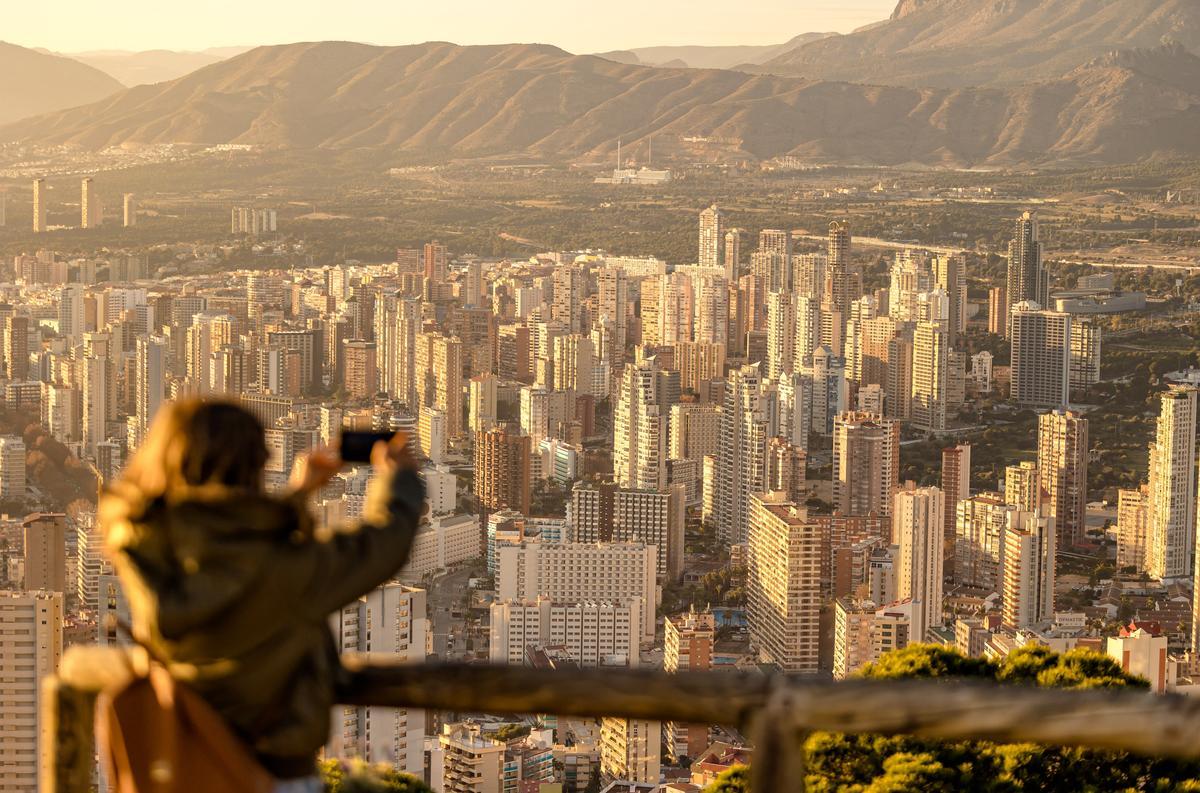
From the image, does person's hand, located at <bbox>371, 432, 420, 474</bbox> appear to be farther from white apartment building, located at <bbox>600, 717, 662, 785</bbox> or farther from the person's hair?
white apartment building, located at <bbox>600, 717, 662, 785</bbox>

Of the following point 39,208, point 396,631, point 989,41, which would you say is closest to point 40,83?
point 39,208

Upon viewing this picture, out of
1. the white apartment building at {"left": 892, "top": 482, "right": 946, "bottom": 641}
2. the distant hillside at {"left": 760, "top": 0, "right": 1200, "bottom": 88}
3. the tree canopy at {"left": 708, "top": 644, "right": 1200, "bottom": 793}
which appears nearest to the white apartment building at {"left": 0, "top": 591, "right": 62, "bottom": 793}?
Answer: the tree canopy at {"left": 708, "top": 644, "right": 1200, "bottom": 793}

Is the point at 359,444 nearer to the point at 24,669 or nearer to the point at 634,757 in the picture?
the point at 24,669

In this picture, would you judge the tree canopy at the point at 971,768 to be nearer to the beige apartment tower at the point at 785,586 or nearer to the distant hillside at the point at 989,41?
the beige apartment tower at the point at 785,586

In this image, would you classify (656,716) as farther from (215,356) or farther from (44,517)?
(215,356)

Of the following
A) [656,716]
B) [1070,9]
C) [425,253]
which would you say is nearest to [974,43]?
[1070,9]

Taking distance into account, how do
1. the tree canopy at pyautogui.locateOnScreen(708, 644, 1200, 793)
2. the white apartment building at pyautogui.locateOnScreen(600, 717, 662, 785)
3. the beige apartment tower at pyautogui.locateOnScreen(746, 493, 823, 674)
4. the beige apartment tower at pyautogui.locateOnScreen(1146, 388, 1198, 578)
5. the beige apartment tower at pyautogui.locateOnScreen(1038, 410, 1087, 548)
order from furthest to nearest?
the beige apartment tower at pyautogui.locateOnScreen(1038, 410, 1087, 548), the beige apartment tower at pyautogui.locateOnScreen(1146, 388, 1198, 578), the beige apartment tower at pyautogui.locateOnScreen(746, 493, 823, 674), the white apartment building at pyautogui.locateOnScreen(600, 717, 662, 785), the tree canopy at pyautogui.locateOnScreen(708, 644, 1200, 793)
